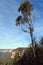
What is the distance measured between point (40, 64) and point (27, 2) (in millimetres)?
9989

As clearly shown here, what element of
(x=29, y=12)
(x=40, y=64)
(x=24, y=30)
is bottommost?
(x=40, y=64)

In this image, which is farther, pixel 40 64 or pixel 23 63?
pixel 23 63

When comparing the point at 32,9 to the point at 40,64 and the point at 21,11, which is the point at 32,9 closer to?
the point at 21,11

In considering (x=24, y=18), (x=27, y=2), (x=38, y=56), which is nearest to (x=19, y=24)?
(x=24, y=18)

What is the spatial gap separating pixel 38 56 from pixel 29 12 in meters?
7.32

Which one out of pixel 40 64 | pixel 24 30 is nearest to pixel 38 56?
pixel 40 64

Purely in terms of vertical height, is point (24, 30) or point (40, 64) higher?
point (24, 30)

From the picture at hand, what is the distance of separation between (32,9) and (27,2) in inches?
54.9

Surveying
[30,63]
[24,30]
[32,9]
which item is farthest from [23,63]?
[32,9]

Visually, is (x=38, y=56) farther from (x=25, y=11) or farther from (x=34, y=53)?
(x=25, y=11)

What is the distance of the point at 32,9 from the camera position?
36.1m

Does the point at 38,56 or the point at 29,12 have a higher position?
the point at 29,12

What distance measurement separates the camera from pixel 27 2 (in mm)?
35719

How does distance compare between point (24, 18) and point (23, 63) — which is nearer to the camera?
point (24, 18)
